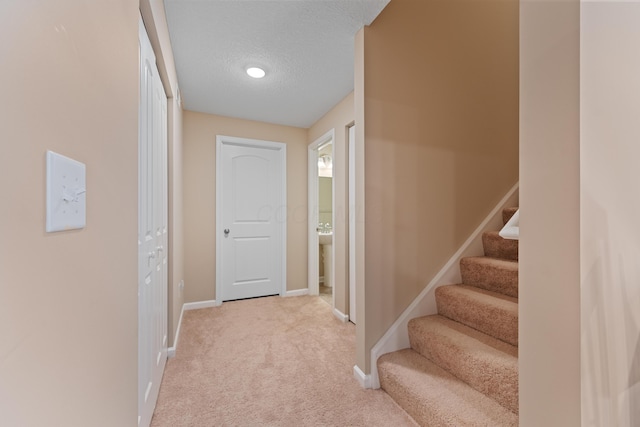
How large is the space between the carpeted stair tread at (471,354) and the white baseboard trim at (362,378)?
0.39 metres

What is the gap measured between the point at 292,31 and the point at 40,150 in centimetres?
191

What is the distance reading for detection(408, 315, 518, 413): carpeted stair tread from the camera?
1.30m

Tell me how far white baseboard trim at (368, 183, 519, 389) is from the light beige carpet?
0.27 m

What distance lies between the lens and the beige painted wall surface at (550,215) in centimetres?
72

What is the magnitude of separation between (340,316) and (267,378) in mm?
1219

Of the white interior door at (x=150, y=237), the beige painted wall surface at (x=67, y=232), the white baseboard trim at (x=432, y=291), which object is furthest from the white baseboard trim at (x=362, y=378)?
the beige painted wall surface at (x=67, y=232)

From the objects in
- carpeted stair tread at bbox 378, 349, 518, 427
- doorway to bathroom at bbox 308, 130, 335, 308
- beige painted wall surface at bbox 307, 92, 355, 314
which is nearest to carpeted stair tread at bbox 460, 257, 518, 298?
carpeted stair tread at bbox 378, 349, 518, 427

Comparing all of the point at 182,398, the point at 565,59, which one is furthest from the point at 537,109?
the point at 182,398

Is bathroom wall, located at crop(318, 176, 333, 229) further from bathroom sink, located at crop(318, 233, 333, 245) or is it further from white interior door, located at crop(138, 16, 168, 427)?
white interior door, located at crop(138, 16, 168, 427)

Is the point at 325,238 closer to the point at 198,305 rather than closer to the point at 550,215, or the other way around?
the point at 198,305

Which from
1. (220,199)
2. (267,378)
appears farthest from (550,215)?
(220,199)

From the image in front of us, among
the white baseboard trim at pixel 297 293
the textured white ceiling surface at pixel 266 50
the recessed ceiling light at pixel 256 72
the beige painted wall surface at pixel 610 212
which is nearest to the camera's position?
the beige painted wall surface at pixel 610 212

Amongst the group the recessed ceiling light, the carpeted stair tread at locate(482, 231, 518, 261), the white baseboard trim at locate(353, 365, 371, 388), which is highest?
the recessed ceiling light

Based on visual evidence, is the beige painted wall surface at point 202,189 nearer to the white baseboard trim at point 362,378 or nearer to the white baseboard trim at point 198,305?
the white baseboard trim at point 198,305
